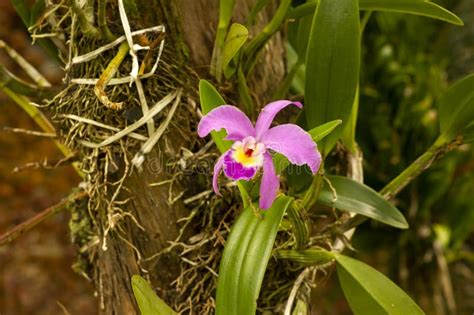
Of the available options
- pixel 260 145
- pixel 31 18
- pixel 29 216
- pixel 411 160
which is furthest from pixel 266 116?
pixel 29 216

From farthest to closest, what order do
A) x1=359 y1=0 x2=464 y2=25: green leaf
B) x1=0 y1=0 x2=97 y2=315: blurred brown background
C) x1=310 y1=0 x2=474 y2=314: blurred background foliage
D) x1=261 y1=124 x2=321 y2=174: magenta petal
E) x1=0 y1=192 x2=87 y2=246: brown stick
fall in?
1. x1=0 y1=0 x2=97 y2=315: blurred brown background
2. x1=310 y1=0 x2=474 y2=314: blurred background foliage
3. x1=0 y1=192 x2=87 y2=246: brown stick
4. x1=359 y1=0 x2=464 y2=25: green leaf
5. x1=261 y1=124 x2=321 y2=174: magenta petal

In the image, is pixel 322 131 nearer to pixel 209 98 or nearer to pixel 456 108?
pixel 209 98

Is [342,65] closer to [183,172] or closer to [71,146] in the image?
[183,172]

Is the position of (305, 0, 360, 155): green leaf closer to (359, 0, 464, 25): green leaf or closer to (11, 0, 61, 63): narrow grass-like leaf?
(359, 0, 464, 25): green leaf

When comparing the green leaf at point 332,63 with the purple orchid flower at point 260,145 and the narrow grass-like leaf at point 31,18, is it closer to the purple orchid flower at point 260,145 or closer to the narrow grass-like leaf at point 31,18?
the purple orchid flower at point 260,145

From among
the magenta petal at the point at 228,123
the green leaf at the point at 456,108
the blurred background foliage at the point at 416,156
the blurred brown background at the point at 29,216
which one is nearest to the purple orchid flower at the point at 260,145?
the magenta petal at the point at 228,123

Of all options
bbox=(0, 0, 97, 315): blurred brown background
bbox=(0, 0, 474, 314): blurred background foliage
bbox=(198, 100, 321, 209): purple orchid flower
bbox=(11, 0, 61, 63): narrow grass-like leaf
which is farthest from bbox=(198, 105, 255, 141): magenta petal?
bbox=(0, 0, 97, 315): blurred brown background
